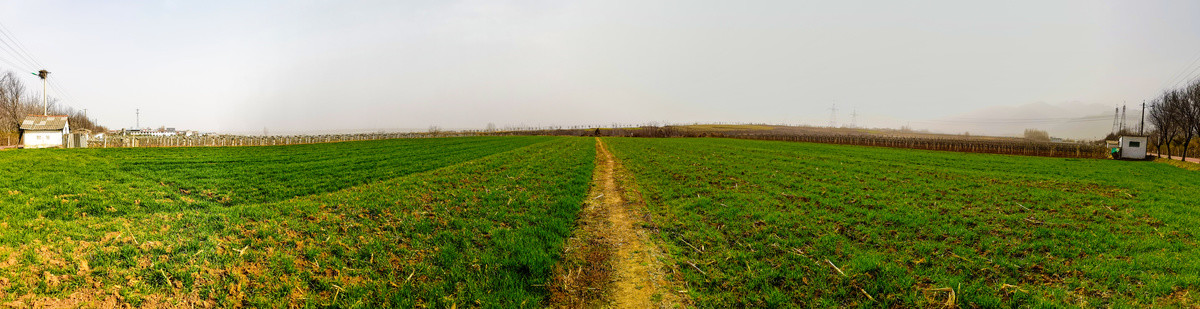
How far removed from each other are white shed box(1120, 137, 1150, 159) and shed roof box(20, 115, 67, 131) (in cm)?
12096

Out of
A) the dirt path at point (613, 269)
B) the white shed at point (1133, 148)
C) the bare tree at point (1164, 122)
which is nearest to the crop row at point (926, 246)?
the dirt path at point (613, 269)

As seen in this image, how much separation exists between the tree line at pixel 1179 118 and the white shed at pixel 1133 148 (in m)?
2.98

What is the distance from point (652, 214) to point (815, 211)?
4365mm

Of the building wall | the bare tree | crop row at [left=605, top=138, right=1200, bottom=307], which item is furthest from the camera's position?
the bare tree

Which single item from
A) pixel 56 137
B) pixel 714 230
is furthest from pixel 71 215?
pixel 56 137

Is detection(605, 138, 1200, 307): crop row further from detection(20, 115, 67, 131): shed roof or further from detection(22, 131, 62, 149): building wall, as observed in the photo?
detection(20, 115, 67, 131): shed roof

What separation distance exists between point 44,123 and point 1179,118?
443 feet

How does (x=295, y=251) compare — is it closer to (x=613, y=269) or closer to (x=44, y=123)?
(x=613, y=269)

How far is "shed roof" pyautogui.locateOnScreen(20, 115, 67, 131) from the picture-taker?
4747 centimetres

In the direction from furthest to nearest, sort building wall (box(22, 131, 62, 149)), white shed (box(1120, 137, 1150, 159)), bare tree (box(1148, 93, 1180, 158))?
bare tree (box(1148, 93, 1180, 158)), white shed (box(1120, 137, 1150, 159)), building wall (box(22, 131, 62, 149))

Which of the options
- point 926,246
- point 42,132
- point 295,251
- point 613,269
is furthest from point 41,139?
point 926,246

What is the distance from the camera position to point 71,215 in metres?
9.45

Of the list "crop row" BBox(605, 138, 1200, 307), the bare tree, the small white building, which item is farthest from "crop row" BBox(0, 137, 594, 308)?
the bare tree

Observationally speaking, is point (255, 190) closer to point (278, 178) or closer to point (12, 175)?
point (278, 178)
